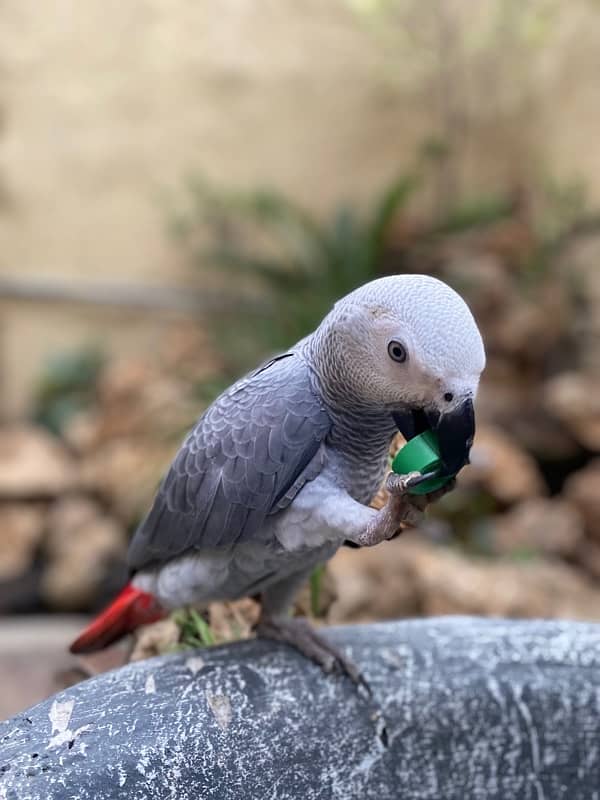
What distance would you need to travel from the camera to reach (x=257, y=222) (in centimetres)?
265

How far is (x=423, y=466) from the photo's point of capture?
0.53 m

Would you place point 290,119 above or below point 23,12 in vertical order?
below

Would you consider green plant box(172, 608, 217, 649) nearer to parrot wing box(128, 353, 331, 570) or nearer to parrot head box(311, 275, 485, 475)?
parrot wing box(128, 353, 331, 570)

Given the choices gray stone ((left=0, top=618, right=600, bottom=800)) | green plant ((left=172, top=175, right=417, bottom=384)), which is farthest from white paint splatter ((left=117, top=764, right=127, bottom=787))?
green plant ((left=172, top=175, right=417, bottom=384))

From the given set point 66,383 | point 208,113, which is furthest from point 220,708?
point 208,113

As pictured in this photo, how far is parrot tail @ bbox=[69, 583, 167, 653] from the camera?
0.82m

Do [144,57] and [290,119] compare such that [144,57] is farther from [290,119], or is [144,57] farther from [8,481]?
[8,481]

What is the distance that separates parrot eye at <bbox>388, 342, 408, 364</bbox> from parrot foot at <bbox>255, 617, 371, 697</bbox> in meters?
0.33

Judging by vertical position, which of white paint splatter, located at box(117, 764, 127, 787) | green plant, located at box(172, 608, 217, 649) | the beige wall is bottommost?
green plant, located at box(172, 608, 217, 649)

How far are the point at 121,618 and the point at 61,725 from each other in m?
0.25

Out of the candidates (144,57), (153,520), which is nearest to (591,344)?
(144,57)

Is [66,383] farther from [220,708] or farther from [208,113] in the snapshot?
[220,708]

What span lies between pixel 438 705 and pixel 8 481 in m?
1.75

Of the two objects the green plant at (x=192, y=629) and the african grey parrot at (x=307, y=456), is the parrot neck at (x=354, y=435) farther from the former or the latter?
the green plant at (x=192, y=629)
